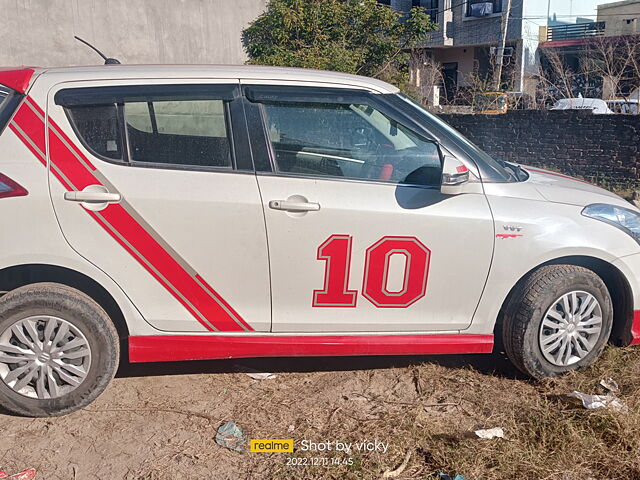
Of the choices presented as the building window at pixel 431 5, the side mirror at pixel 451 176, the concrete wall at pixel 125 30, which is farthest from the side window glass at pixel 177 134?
the building window at pixel 431 5

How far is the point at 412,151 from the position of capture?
147 inches

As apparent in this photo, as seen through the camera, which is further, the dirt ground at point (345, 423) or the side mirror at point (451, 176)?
the side mirror at point (451, 176)

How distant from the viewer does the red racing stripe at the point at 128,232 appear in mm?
3424

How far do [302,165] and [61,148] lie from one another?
1294 mm

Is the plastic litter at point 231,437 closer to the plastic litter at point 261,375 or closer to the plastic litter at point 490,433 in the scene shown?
the plastic litter at point 261,375

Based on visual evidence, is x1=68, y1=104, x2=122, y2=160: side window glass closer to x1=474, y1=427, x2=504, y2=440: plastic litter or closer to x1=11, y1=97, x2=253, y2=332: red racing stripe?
x1=11, y1=97, x2=253, y2=332: red racing stripe

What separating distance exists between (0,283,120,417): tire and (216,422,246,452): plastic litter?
726 mm

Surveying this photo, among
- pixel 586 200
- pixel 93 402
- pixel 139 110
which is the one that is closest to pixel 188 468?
pixel 93 402

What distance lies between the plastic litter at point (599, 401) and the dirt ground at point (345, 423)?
0.20 ft

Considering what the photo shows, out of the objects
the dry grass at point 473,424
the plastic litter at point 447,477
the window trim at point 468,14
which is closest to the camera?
the plastic litter at point 447,477

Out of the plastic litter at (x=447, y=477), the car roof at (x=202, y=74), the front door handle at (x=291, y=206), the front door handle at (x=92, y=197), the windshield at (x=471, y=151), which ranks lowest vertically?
the plastic litter at (x=447, y=477)

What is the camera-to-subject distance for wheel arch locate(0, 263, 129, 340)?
356 cm

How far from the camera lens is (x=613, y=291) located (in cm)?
409

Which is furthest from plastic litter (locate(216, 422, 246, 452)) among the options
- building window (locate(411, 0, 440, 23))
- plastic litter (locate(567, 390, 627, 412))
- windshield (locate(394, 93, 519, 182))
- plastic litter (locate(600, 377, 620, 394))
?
building window (locate(411, 0, 440, 23))
